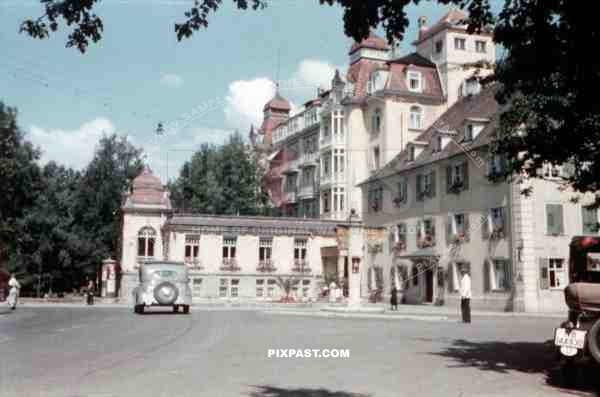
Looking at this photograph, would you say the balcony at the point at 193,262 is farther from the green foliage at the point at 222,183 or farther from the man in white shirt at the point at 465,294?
the man in white shirt at the point at 465,294

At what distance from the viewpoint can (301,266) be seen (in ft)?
183

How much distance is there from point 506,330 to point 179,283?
52.3 ft

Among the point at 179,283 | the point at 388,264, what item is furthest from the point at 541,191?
the point at 179,283

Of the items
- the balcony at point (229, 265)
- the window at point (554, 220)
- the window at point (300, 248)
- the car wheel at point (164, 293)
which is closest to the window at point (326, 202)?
the window at point (300, 248)

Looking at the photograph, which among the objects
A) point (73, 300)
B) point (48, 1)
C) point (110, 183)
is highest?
point (110, 183)

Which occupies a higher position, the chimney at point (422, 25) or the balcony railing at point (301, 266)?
the chimney at point (422, 25)

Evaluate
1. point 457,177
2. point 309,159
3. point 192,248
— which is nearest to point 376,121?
point 309,159

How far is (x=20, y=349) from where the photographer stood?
14.5m

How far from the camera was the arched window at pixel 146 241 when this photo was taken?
53.6 metres

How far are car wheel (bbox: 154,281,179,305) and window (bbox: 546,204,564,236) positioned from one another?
20200 millimetres

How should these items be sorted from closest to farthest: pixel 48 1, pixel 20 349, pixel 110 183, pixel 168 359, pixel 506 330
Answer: pixel 48 1 < pixel 168 359 < pixel 20 349 < pixel 506 330 < pixel 110 183

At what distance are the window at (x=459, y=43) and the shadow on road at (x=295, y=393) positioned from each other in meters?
52.1

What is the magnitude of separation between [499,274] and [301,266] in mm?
21022

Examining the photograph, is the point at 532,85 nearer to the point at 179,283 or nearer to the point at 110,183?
the point at 179,283
